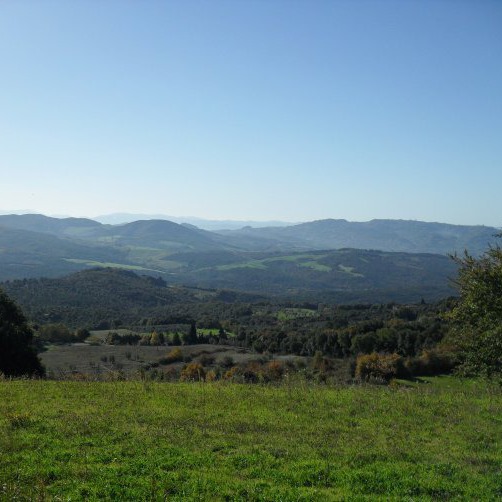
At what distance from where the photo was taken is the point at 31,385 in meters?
15.8

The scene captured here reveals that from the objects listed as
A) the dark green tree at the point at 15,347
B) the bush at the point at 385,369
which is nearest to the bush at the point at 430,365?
the bush at the point at 385,369

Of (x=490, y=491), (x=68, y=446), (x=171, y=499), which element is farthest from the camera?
(x=68, y=446)

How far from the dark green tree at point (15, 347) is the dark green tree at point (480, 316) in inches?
756

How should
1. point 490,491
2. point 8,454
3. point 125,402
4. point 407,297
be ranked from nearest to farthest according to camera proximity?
point 490,491 < point 8,454 < point 125,402 < point 407,297

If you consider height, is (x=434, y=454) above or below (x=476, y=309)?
below

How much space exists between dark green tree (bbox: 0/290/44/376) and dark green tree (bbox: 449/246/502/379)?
19211 mm

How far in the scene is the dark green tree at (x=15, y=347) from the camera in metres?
24.7

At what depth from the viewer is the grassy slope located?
8219 millimetres

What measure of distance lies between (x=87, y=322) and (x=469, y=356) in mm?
101262

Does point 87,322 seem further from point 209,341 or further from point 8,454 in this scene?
point 8,454

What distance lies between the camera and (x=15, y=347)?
82.7 ft

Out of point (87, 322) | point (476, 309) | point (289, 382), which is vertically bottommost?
point (87, 322)

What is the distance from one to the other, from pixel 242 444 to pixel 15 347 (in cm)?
1872

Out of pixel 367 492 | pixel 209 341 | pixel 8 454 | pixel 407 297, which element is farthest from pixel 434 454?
pixel 407 297
